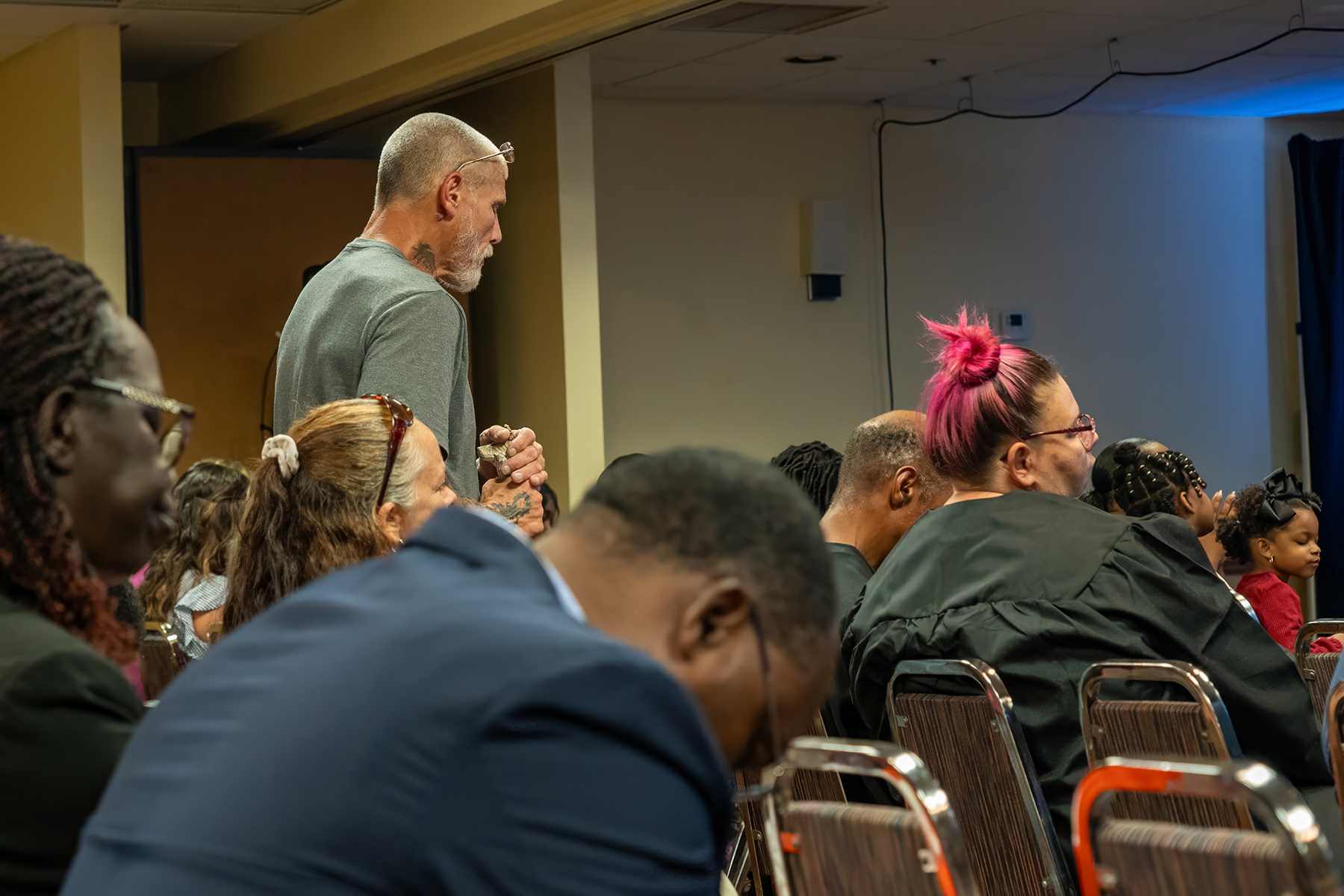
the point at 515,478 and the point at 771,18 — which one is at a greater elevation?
the point at 771,18

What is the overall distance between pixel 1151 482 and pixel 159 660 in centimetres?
261

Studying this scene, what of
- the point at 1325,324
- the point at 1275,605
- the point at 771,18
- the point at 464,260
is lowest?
the point at 1275,605

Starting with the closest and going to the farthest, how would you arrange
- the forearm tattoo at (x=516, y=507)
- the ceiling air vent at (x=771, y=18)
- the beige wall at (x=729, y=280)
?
the forearm tattoo at (x=516, y=507) < the ceiling air vent at (x=771, y=18) < the beige wall at (x=729, y=280)

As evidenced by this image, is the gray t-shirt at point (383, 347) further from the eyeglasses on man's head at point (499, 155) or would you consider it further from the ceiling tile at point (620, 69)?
the ceiling tile at point (620, 69)

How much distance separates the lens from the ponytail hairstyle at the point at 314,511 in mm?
1958

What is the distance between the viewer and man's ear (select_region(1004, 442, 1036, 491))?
2.55 meters

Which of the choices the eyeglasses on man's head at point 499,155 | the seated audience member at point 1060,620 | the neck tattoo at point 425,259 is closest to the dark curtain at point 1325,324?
the seated audience member at point 1060,620

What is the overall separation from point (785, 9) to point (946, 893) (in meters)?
4.39

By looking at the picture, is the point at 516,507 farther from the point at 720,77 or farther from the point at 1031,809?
the point at 720,77

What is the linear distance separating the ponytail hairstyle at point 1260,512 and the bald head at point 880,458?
2509 mm

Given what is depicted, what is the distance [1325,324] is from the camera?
23.9ft

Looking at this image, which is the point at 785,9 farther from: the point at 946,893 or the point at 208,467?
the point at 946,893

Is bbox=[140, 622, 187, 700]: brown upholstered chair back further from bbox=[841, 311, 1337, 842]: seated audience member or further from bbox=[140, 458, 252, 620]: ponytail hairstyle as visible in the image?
bbox=[841, 311, 1337, 842]: seated audience member

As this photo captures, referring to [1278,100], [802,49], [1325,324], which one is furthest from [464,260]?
[1325,324]
